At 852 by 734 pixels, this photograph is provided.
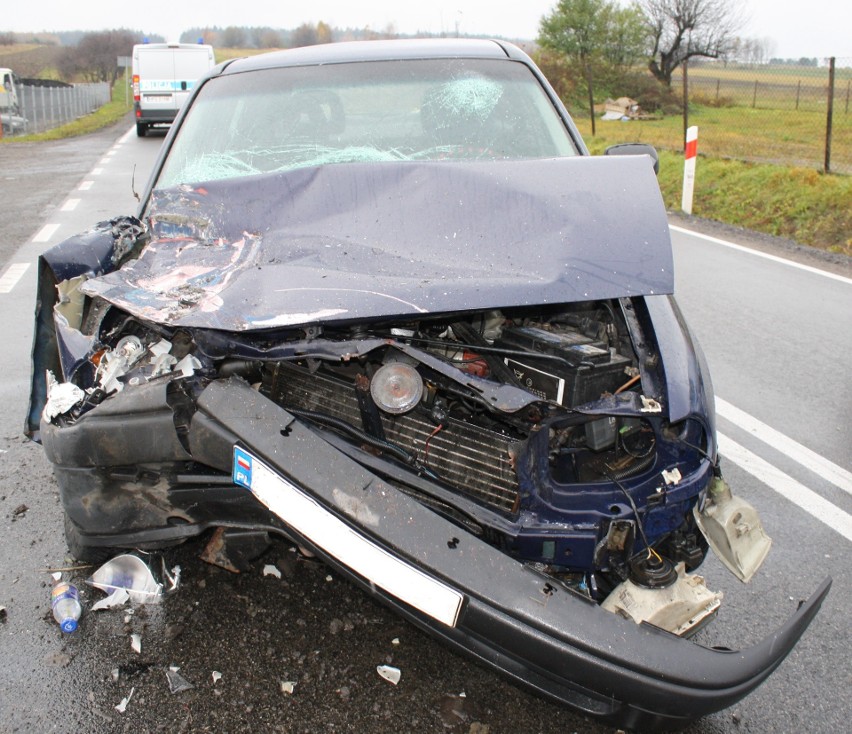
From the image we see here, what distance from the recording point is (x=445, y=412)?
2.47m

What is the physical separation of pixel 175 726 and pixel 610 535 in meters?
1.32

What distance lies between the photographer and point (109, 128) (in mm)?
24188

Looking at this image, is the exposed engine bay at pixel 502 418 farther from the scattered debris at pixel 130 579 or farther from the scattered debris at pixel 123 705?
the scattered debris at pixel 123 705

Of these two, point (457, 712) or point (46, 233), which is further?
point (46, 233)

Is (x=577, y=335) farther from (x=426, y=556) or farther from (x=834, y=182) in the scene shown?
(x=834, y=182)

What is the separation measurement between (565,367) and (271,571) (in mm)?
1370

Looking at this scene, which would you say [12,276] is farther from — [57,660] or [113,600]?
[57,660]

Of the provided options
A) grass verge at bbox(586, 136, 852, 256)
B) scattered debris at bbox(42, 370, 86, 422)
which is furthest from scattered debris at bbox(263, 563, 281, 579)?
grass verge at bbox(586, 136, 852, 256)

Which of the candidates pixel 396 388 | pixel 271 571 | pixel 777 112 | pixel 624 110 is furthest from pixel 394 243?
pixel 624 110

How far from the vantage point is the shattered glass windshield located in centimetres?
355

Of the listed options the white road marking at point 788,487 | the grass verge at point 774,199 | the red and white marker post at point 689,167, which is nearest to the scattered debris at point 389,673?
the white road marking at point 788,487

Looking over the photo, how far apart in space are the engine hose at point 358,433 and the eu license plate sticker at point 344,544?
282 mm

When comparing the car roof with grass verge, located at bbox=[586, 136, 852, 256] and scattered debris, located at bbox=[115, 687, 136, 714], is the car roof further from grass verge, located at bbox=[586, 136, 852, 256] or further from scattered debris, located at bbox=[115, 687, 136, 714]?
grass verge, located at bbox=[586, 136, 852, 256]

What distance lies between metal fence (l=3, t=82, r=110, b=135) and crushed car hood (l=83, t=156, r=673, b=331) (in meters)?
22.8
